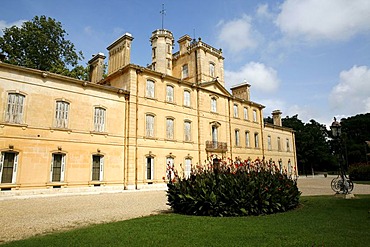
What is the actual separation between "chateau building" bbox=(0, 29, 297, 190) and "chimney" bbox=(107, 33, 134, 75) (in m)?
0.08

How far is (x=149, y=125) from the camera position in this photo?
64.8ft

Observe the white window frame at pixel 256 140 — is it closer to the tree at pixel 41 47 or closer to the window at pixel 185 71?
the window at pixel 185 71

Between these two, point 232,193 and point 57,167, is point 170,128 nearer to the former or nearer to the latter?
point 57,167

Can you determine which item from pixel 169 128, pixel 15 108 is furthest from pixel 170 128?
pixel 15 108

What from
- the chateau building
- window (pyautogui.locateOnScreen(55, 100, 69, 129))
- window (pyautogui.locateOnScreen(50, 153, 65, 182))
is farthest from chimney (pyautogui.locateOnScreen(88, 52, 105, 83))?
window (pyautogui.locateOnScreen(50, 153, 65, 182))

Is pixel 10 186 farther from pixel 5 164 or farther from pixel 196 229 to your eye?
pixel 196 229

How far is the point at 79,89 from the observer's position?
16.6 meters

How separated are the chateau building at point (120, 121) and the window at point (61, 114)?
0.06 metres

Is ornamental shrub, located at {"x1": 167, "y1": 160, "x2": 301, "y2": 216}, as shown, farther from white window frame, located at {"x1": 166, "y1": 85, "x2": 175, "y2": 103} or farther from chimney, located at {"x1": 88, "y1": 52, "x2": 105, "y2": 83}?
chimney, located at {"x1": 88, "y1": 52, "x2": 105, "y2": 83}

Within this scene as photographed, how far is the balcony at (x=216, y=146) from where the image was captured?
2385cm

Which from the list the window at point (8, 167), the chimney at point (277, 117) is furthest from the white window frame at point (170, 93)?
the chimney at point (277, 117)

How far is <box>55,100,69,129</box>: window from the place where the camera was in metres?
15.4

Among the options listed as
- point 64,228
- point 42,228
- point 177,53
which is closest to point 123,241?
point 64,228

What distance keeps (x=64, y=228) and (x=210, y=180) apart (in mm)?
4040
